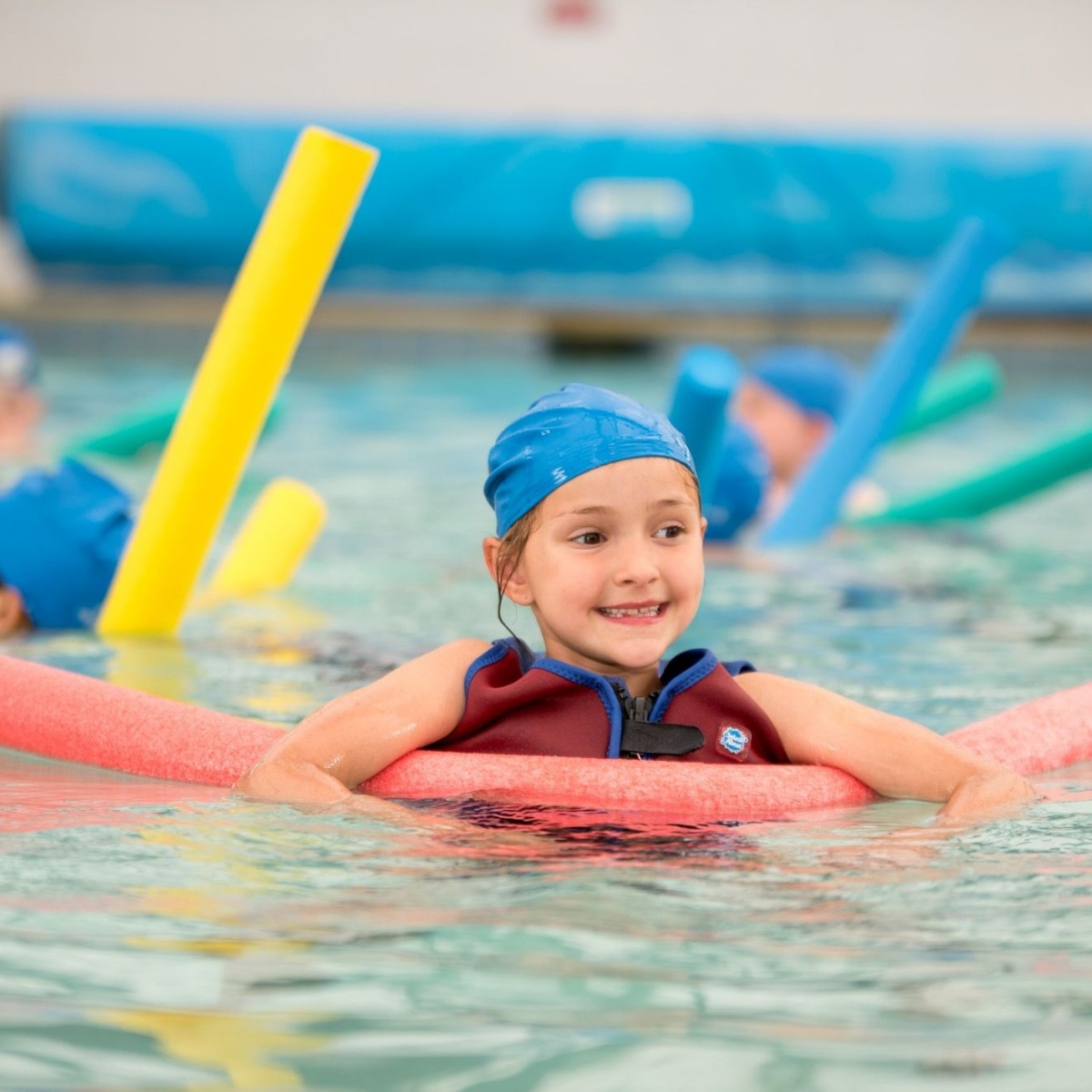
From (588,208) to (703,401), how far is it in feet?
28.2

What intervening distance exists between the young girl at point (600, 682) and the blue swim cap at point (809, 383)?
13.6 feet

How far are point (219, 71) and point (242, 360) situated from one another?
1166 cm

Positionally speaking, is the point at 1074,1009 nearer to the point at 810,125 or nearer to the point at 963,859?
the point at 963,859

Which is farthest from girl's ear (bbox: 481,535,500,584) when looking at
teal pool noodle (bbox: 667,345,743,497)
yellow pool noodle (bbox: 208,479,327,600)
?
yellow pool noodle (bbox: 208,479,327,600)

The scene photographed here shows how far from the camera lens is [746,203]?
41.0 feet

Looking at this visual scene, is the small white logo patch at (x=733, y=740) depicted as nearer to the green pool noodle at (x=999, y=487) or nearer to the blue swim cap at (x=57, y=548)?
the blue swim cap at (x=57, y=548)

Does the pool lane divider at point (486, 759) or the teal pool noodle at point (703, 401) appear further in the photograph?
the teal pool noodle at point (703, 401)

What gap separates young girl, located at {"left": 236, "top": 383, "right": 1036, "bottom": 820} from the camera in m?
2.61

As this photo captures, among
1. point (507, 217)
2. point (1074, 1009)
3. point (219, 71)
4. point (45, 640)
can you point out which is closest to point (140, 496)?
point (45, 640)

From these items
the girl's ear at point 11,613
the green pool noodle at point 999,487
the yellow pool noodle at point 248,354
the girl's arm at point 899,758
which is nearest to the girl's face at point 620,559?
the girl's arm at point 899,758

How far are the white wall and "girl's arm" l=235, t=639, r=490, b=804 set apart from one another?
12349 millimetres

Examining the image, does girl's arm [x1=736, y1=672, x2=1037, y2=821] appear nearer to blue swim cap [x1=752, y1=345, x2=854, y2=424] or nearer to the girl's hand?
the girl's hand

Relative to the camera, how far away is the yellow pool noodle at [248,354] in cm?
366

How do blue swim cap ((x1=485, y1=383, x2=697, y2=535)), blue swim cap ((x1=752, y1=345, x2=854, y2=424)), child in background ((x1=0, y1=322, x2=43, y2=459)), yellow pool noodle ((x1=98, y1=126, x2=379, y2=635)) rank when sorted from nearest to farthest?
blue swim cap ((x1=485, y1=383, x2=697, y2=535)), yellow pool noodle ((x1=98, y1=126, x2=379, y2=635)), blue swim cap ((x1=752, y1=345, x2=854, y2=424)), child in background ((x1=0, y1=322, x2=43, y2=459))
